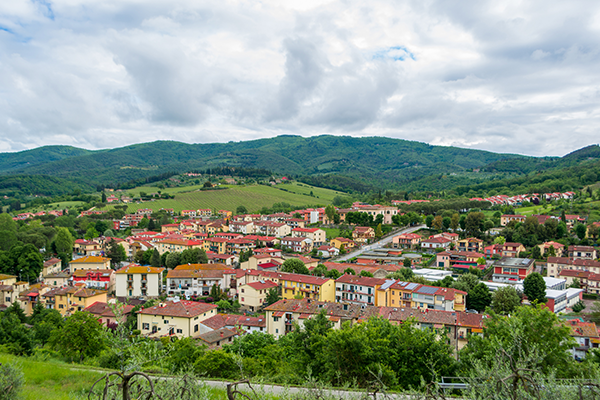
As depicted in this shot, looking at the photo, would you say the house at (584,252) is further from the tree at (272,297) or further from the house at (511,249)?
the tree at (272,297)

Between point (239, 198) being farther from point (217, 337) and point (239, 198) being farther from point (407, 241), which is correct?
point (217, 337)

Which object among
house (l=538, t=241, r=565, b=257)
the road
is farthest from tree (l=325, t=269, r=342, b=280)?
house (l=538, t=241, r=565, b=257)

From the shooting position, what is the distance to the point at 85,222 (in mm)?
61875

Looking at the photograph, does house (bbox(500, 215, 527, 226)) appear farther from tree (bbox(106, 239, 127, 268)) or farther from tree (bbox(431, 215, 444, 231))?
tree (bbox(106, 239, 127, 268))

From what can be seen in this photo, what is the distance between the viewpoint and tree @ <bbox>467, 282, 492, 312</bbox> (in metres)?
27.0

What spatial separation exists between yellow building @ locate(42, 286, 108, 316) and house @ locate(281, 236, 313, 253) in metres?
25.9

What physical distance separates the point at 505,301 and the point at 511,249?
19.2 meters

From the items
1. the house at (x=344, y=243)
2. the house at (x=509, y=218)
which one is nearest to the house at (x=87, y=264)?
the house at (x=344, y=243)

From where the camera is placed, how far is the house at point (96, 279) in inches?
1367

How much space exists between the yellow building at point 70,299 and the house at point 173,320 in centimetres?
763

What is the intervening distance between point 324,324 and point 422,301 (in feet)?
44.5

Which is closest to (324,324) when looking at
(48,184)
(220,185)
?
(220,185)

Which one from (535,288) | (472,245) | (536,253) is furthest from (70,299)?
(536,253)

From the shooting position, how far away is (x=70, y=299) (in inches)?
1125
